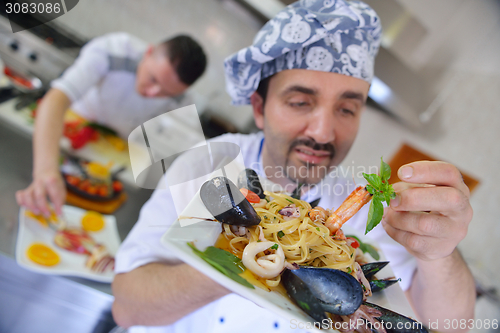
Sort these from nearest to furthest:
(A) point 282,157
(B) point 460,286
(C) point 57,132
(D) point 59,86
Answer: (A) point 282,157 < (B) point 460,286 < (C) point 57,132 < (D) point 59,86

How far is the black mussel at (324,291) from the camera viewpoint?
13.2 inches

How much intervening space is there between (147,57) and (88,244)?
3.85ft

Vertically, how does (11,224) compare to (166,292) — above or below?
below

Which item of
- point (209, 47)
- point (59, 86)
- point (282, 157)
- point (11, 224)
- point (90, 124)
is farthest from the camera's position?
point (209, 47)

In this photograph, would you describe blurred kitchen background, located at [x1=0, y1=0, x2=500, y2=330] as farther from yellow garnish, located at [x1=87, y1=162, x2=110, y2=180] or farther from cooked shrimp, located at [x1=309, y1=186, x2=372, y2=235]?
cooked shrimp, located at [x1=309, y1=186, x2=372, y2=235]

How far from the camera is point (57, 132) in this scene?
1.25m

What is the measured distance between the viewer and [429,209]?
18.1 inches

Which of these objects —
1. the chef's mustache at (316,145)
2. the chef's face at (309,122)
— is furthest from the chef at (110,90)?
the chef's mustache at (316,145)

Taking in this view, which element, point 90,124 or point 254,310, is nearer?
point 254,310

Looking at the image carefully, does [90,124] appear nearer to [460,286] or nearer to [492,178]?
[460,286]

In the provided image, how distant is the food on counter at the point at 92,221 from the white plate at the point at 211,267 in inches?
35.2

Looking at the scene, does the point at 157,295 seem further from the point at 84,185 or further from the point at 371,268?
the point at 84,185

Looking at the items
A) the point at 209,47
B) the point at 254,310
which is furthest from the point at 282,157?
the point at 209,47

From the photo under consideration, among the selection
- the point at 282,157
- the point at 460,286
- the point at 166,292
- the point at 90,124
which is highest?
the point at 282,157
